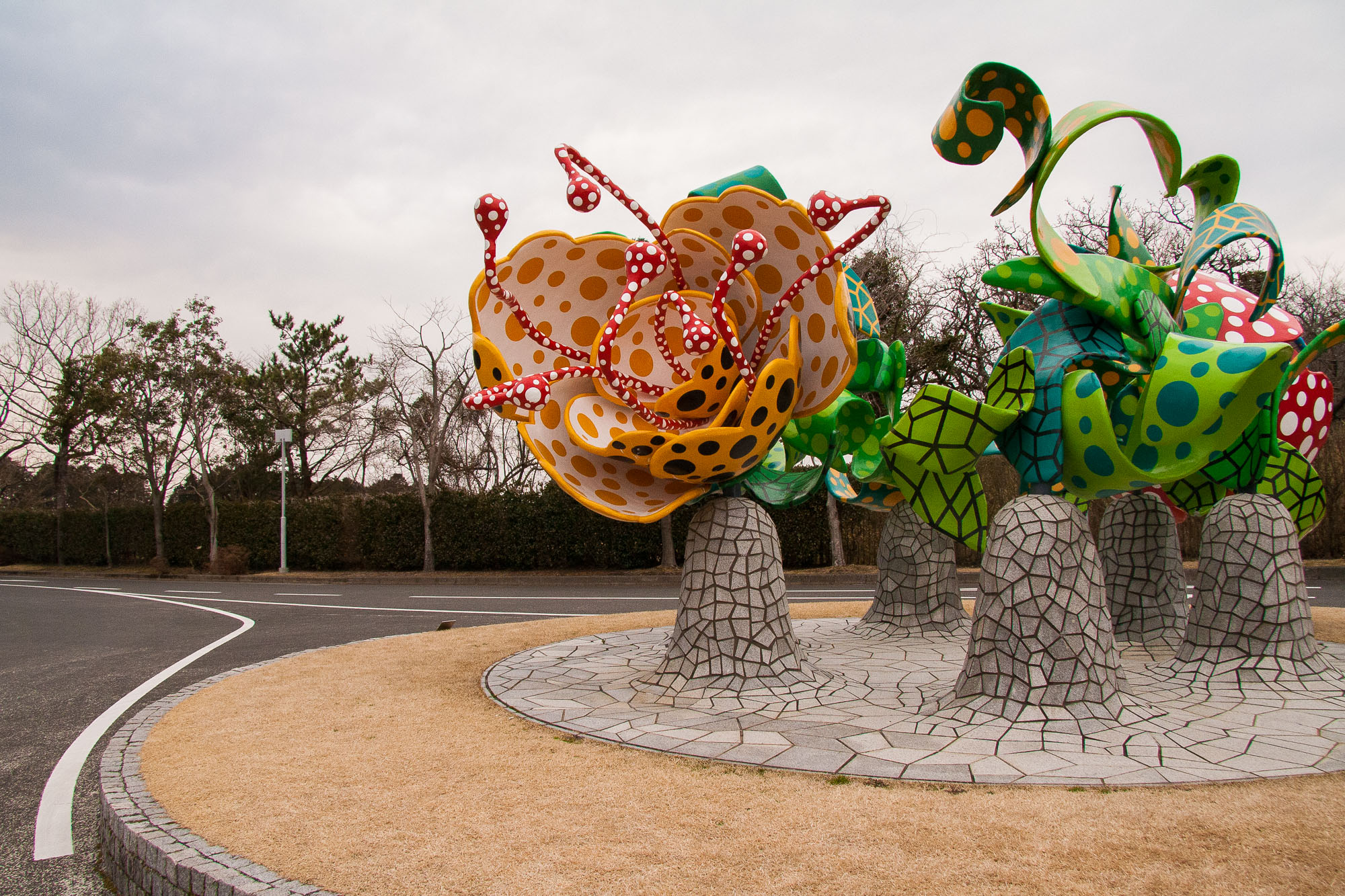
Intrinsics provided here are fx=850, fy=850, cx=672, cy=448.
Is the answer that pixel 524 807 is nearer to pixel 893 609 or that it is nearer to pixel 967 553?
pixel 893 609

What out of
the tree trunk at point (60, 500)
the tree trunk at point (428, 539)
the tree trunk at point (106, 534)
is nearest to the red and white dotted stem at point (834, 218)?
the tree trunk at point (428, 539)

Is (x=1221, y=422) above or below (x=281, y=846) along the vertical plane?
above

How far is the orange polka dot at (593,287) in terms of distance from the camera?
5.93m

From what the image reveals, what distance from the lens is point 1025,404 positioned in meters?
5.36

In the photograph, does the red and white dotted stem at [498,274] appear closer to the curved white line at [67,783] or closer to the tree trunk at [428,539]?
the curved white line at [67,783]

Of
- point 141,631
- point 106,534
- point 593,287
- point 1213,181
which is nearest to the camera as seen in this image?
point 593,287

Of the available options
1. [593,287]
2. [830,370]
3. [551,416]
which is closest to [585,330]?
[593,287]

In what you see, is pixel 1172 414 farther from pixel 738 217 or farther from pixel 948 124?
pixel 738 217

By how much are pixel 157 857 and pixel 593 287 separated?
13.3ft

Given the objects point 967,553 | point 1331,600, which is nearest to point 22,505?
point 967,553

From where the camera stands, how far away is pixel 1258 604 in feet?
18.8

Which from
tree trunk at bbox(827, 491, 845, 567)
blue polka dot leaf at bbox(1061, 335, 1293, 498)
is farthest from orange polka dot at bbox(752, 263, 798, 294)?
tree trunk at bbox(827, 491, 845, 567)

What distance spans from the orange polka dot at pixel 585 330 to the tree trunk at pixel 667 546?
13078 mm

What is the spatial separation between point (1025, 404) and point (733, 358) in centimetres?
186
